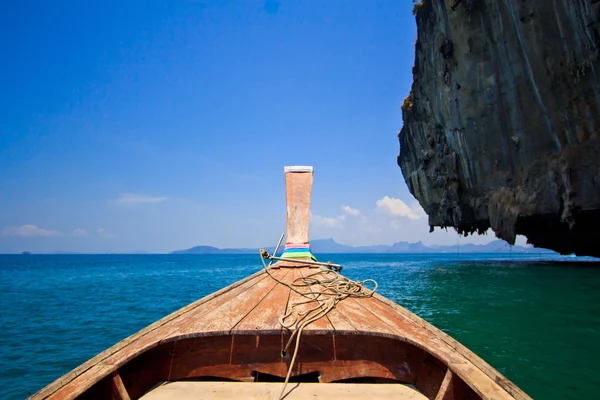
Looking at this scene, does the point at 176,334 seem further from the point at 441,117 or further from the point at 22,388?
the point at 441,117

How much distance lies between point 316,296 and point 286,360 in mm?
773

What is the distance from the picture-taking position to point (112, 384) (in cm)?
210

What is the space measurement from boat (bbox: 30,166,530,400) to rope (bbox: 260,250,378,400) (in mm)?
16

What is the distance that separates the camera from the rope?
7.91 feet

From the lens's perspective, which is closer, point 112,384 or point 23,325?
point 112,384

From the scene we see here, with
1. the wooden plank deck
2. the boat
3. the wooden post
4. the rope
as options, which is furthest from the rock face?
the wooden plank deck

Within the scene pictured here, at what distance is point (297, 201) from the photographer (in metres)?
6.00

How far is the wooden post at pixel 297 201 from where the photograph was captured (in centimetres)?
568

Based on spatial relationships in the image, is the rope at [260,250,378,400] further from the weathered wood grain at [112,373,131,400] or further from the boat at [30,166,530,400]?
the weathered wood grain at [112,373,131,400]

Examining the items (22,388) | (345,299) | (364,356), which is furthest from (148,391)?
(22,388)

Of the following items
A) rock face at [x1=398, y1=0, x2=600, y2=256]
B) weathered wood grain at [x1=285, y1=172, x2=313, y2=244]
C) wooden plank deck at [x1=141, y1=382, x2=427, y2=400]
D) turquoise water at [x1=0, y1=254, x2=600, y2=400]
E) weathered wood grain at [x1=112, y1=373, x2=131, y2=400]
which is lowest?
turquoise water at [x1=0, y1=254, x2=600, y2=400]

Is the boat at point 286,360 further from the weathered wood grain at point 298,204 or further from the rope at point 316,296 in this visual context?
the weathered wood grain at point 298,204

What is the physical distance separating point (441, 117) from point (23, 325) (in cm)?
2574

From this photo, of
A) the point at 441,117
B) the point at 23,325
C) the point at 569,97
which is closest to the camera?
the point at 23,325
